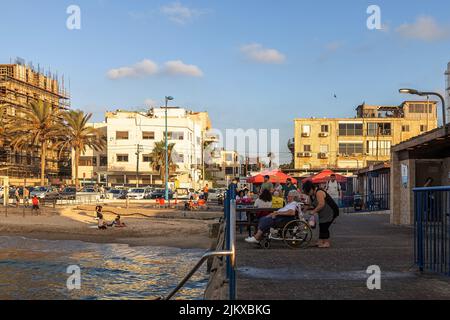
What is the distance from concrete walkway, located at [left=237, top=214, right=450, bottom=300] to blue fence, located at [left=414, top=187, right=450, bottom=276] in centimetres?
24

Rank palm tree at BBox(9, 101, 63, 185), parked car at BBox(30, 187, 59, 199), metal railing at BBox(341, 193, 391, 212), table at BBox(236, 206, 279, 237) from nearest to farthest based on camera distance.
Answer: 1. table at BBox(236, 206, 279, 237)
2. metal railing at BBox(341, 193, 391, 212)
3. parked car at BBox(30, 187, 59, 199)
4. palm tree at BBox(9, 101, 63, 185)

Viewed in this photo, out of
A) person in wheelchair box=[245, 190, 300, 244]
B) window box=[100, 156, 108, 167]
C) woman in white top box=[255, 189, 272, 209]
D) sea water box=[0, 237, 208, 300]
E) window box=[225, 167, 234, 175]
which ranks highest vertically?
window box=[100, 156, 108, 167]

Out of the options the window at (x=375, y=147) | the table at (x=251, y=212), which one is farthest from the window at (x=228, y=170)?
the table at (x=251, y=212)

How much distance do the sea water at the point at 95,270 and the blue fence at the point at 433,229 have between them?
431 centimetres

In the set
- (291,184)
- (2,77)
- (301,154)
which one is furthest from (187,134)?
(291,184)

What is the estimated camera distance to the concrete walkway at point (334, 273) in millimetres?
7402

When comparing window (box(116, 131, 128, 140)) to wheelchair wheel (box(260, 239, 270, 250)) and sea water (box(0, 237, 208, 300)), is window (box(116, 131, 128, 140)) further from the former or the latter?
wheelchair wheel (box(260, 239, 270, 250))

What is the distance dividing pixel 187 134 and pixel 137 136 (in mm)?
8918

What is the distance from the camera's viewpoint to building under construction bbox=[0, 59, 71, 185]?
79812mm

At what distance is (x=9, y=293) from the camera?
39.4 feet

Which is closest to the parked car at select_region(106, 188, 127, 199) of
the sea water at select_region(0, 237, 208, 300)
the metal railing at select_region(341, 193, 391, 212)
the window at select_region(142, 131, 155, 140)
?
the metal railing at select_region(341, 193, 391, 212)

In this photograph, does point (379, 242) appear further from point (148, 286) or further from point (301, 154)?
point (301, 154)

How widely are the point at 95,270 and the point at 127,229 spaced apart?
40.4 feet

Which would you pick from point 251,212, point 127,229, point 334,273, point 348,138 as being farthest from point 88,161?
point 334,273
